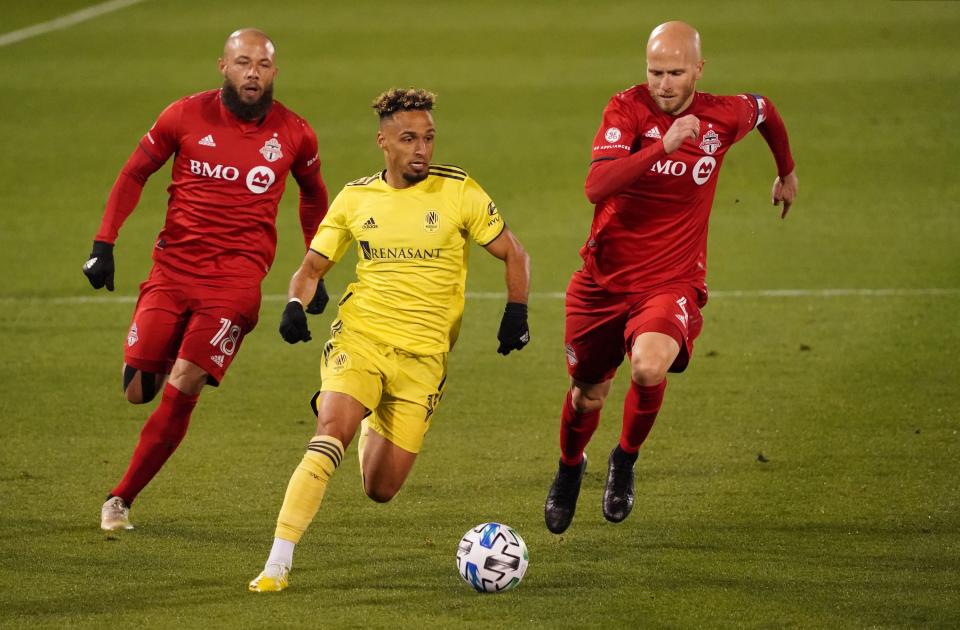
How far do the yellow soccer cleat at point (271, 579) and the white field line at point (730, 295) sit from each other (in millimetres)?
6893

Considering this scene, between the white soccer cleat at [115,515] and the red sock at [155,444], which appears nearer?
the white soccer cleat at [115,515]

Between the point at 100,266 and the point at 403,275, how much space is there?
1.65m

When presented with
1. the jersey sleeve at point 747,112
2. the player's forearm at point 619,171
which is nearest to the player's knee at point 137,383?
the player's forearm at point 619,171

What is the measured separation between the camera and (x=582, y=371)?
7902mm

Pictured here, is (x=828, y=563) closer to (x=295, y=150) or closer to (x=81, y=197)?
(x=295, y=150)

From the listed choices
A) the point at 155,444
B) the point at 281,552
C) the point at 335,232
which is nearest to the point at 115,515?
the point at 155,444

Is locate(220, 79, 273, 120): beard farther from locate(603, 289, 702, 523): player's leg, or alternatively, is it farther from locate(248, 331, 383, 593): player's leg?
locate(603, 289, 702, 523): player's leg

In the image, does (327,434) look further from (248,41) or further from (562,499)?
(248,41)

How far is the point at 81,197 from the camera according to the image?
1706 cm

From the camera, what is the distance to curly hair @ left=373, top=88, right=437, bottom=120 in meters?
6.90

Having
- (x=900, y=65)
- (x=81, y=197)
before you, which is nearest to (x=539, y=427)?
(x=81, y=197)

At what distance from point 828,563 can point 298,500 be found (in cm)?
243

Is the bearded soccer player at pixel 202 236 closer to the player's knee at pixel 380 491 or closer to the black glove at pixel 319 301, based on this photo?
the black glove at pixel 319 301

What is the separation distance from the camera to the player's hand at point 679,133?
22.5 ft
